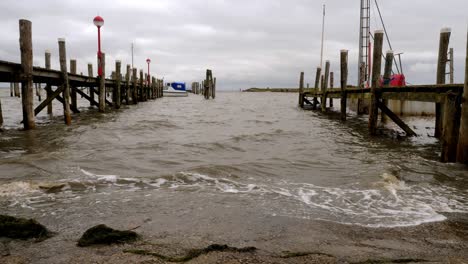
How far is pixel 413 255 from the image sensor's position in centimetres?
292

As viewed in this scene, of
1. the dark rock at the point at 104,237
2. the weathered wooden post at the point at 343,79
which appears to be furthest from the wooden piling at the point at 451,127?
the weathered wooden post at the point at 343,79

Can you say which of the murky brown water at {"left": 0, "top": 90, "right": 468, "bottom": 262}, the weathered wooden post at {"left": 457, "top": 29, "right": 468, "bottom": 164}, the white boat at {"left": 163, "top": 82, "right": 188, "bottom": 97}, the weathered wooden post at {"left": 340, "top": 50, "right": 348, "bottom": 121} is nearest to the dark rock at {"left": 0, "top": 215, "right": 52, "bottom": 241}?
the murky brown water at {"left": 0, "top": 90, "right": 468, "bottom": 262}

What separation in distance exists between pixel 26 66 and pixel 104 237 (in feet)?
28.4

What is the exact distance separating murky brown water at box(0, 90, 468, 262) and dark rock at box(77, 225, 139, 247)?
218 mm

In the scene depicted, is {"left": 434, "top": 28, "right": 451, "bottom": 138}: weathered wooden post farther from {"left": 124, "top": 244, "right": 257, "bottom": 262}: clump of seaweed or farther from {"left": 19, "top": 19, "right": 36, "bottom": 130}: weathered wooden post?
{"left": 19, "top": 19, "right": 36, "bottom": 130}: weathered wooden post

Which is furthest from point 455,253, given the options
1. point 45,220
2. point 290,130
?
point 290,130

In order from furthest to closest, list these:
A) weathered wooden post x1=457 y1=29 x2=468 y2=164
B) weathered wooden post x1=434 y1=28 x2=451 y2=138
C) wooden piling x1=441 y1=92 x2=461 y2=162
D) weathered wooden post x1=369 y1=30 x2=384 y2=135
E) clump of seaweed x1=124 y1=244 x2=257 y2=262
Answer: weathered wooden post x1=369 y1=30 x2=384 y2=135 < weathered wooden post x1=434 y1=28 x2=451 y2=138 < wooden piling x1=441 y1=92 x2=461 y2=162 < weathered wooden post x1=457 y1=29 x2=468 y2=164 < clump of seaweed x1=124 y1=244 x2=257 y2=262

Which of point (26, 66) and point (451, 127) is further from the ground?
point (26, 66)

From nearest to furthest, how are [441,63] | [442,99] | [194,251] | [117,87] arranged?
[194,251], [442,99], [441,63], [117,87]

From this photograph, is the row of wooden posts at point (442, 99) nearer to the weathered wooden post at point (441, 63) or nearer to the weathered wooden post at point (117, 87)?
the weathered wooden post at point (441, 63)

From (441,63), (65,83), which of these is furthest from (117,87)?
(441,63)

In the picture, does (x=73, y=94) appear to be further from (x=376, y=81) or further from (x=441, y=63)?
(x=441, y=63)

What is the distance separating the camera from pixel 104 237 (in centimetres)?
301

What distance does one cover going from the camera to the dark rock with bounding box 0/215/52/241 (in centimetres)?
306
